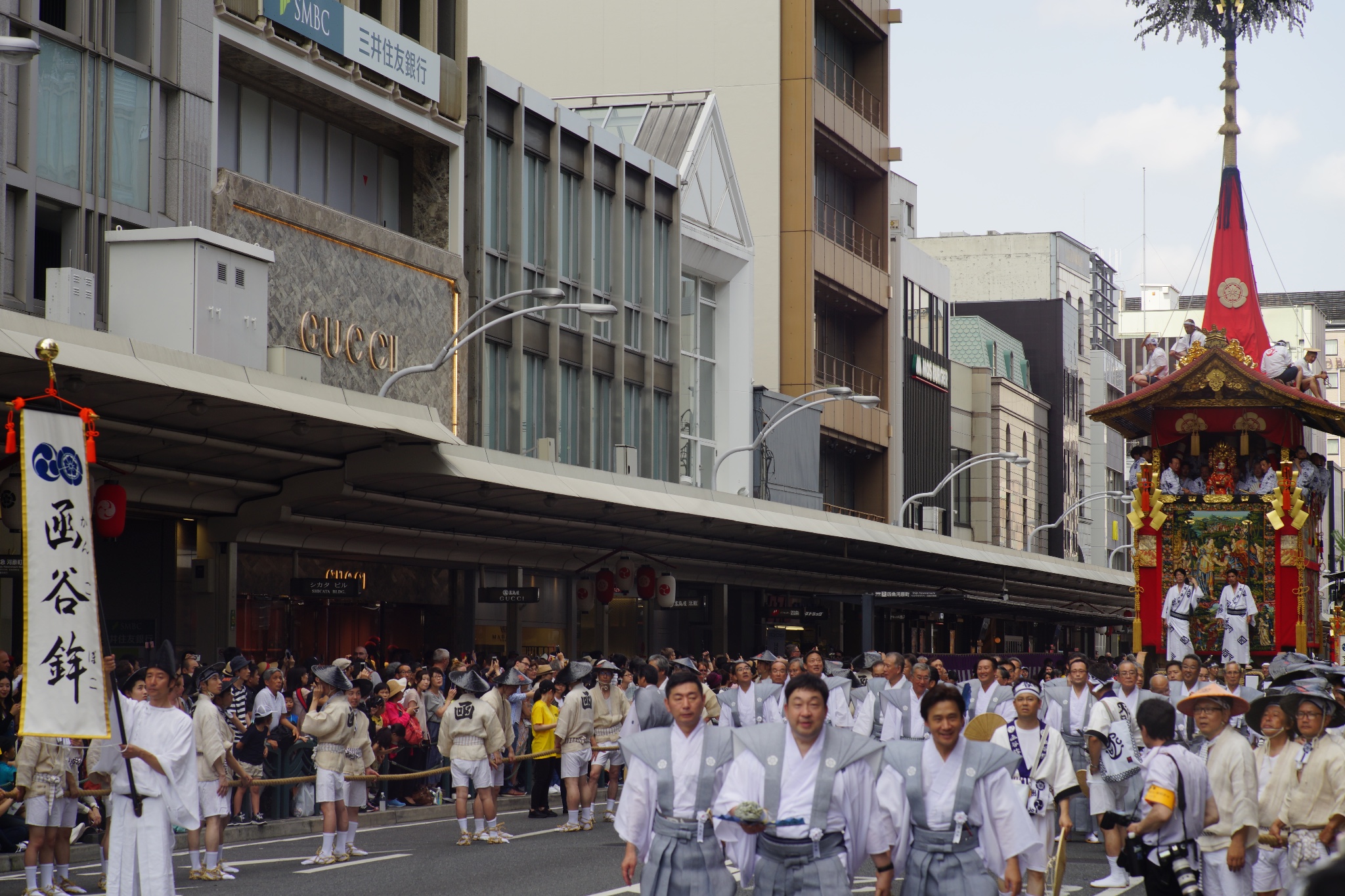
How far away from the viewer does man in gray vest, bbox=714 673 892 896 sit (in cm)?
855

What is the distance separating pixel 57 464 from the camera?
457 inches

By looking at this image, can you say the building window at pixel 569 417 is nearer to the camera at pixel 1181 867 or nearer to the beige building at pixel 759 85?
the beige building at pixel 759 85

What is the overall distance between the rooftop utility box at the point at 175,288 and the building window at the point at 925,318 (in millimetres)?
41424

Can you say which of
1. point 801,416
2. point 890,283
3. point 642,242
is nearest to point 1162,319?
point 890,283

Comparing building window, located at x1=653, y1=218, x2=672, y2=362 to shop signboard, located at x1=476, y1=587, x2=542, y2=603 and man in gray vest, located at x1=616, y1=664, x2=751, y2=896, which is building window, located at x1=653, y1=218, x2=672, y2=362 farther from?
man in gray vest, located at x1=616, y1=664, x2=751, y2=896

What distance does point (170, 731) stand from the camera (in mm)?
12695

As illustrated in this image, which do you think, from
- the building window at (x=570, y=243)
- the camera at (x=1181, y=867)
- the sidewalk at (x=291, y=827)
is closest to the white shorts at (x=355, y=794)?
the sidewalk at (x=291, y=827)

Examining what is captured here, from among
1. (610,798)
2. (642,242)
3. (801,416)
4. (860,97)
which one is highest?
(860,97)

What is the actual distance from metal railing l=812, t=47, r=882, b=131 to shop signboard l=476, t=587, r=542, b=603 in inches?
1104

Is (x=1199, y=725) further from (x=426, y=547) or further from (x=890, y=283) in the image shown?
(x=890, y=283)

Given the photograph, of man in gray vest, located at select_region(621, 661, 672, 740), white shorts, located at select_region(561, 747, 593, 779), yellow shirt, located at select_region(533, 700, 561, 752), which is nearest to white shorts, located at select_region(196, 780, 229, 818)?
man in gray vest, located at select_region(621, 661, 672, 740)

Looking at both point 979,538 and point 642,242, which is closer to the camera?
point 642,242

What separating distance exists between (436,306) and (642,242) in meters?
11.1

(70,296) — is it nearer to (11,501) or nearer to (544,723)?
(11,501)
